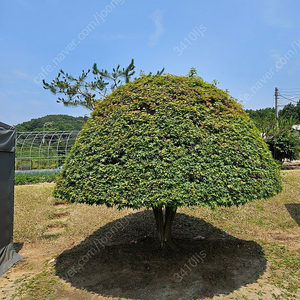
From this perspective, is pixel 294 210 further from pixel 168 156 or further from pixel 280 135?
pixel 168 156

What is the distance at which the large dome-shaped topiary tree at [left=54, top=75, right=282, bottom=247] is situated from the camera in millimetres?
3803

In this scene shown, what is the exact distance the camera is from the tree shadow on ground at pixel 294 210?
8702mm

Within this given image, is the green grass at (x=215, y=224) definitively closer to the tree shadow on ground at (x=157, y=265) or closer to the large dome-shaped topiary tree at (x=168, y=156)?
the tree shadow on ground at (x=157, y=265)

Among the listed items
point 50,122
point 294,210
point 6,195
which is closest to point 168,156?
point 6,195

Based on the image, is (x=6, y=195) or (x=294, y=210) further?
(x=294, y=210)

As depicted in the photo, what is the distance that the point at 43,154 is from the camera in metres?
21.8

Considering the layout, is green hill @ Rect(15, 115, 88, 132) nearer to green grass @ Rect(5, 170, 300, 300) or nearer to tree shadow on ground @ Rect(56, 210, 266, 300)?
green grass @ Rect(5, 170, 300, 300)

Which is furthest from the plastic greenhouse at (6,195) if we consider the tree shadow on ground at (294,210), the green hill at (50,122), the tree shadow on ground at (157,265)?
the green hill at (50,122)

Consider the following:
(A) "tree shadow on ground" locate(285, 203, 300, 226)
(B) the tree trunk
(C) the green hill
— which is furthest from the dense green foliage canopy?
(C) the green hill

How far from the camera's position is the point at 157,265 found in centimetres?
532

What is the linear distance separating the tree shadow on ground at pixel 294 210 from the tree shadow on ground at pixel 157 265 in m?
2.82

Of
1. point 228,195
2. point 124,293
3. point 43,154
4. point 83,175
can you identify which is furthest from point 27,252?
point 43,154

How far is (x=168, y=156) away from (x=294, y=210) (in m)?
7.74

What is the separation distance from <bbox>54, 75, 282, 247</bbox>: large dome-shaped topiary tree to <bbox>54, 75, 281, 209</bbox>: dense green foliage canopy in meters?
0.02
